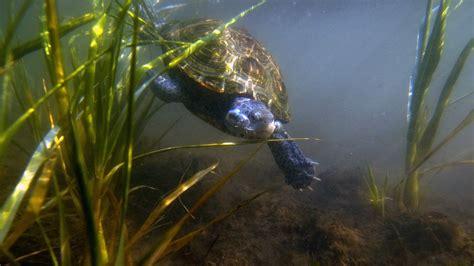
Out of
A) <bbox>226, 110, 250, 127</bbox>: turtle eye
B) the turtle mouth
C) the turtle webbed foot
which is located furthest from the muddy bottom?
<bbox>226, 110, 250, 127</bbox>: turtle eye

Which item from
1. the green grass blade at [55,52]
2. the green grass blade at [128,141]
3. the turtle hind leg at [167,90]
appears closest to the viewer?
the green grass blade at [128,141]

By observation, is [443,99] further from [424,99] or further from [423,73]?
[423,73]

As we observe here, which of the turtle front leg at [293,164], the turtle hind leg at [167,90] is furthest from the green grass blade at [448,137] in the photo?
the turtle hind leg at [167,90]

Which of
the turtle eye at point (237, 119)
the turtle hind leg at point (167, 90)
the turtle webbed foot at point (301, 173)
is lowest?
the turtle webbed foot at point (301, 173)

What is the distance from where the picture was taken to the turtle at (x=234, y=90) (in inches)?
167

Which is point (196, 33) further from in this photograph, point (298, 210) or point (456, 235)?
point (456, 235)

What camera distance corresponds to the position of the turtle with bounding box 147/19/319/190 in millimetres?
4234

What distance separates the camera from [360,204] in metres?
4.82

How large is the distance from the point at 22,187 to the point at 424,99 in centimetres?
491

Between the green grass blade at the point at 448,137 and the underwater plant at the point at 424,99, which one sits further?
the underwater plant at the point at 424,99

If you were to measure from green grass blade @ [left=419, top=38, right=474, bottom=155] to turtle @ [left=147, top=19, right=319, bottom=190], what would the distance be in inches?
66.7

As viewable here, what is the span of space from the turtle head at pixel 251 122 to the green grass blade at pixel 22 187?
265 cm

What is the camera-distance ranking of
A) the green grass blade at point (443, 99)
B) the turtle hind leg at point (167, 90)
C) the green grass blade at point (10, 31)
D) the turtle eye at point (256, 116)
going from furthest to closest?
the turtle hind leg at point (167, 90), the green grass blade at point (443, 99), the turtle eye at point (256, 116), the green grass blade at point (10, 31)

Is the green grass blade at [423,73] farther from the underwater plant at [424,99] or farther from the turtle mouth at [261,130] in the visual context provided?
the turtle mouth at [261,130]
